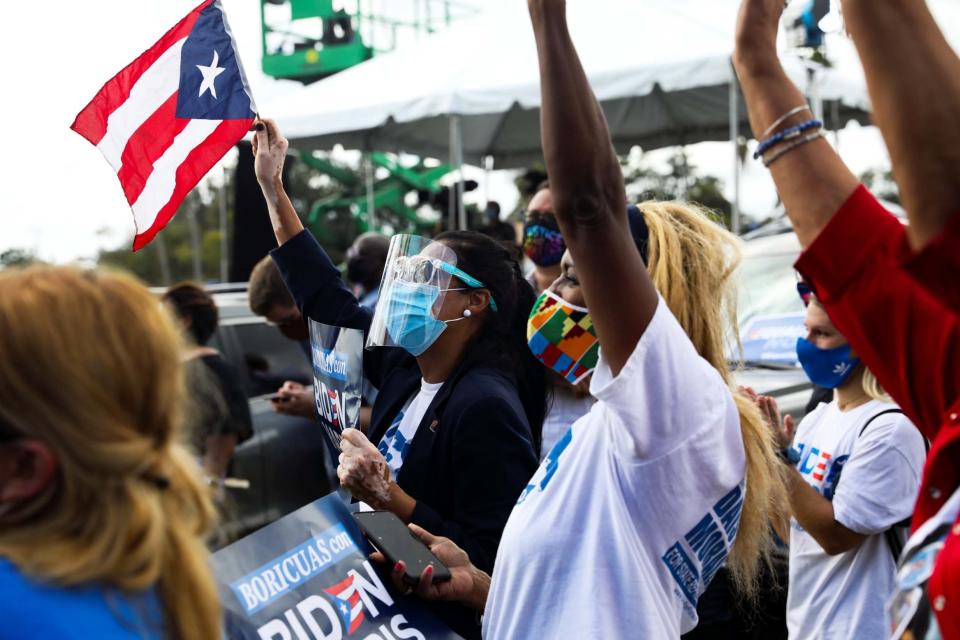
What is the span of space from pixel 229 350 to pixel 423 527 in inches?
184

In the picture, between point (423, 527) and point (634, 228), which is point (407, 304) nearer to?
point (423, 527)

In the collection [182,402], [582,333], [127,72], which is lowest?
[582,333]

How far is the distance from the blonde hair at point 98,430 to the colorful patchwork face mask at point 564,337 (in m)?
1.18

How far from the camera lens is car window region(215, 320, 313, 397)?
712 cm

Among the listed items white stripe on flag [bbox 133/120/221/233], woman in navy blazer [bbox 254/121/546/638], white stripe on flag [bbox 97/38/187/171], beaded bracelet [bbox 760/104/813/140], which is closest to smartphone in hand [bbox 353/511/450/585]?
woman in navy blazer [bbox 254/121/546/638]

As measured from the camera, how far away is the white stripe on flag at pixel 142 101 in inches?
135

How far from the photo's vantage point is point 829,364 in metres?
3.37


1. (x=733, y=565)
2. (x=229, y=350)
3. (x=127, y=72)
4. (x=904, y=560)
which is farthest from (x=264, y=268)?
(x=904, y=560)

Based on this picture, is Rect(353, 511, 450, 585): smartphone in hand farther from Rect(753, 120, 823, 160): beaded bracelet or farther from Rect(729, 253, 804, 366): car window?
Rect(729, 253, 804, 366): car window

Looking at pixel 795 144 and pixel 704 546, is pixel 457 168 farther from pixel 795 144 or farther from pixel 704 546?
pixel 795 144

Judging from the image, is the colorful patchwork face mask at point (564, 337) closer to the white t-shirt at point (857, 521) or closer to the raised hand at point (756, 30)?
the raised hand at point (756, 30)

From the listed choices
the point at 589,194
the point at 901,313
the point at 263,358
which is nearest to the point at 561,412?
the point at 589,194

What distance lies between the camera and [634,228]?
2211mm

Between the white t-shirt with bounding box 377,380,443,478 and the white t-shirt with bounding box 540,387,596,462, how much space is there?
55 centimetres
